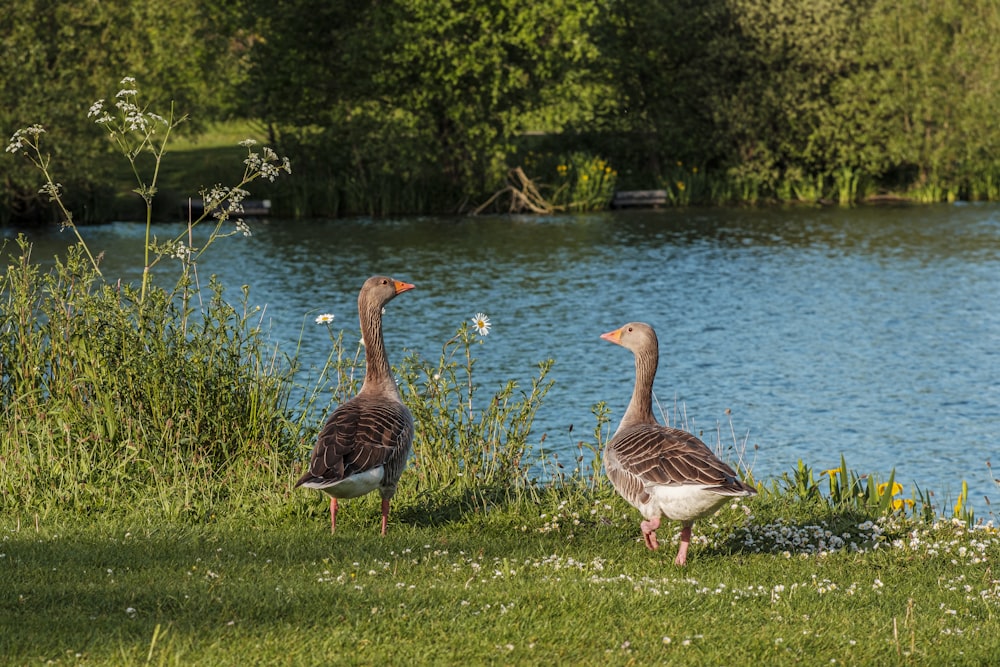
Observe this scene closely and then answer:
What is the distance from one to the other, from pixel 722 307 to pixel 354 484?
21.2 m

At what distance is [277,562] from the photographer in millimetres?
8719

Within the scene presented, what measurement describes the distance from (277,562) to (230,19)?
42.6 m

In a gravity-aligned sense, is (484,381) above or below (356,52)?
below

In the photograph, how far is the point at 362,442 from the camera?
9.06m

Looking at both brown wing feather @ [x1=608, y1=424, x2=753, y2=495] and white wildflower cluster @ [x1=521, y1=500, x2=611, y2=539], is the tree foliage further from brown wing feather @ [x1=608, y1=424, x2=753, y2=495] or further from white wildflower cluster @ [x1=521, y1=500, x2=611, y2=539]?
brown wing feather @ [x1=608, y1=424, x2=753, y2=495]

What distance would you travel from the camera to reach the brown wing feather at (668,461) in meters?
8.23

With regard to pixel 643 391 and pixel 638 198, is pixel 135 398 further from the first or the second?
pixel 638 198

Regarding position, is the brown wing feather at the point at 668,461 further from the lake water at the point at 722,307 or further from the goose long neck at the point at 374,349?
the lake water at the point at 722,307

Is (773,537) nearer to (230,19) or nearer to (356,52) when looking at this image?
(356,52)

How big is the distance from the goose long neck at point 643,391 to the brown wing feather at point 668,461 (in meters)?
0.33

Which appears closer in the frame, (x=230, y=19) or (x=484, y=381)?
(x=484, y=381)

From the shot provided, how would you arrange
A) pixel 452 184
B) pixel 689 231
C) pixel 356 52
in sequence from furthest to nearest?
1. pixel 452 184
2. pixel 356 52
3. pixel 689 231

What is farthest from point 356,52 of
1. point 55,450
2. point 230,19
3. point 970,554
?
point 970,554

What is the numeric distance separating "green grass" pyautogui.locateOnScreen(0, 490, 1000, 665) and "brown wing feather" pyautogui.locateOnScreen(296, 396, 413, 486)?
62 centimetres
